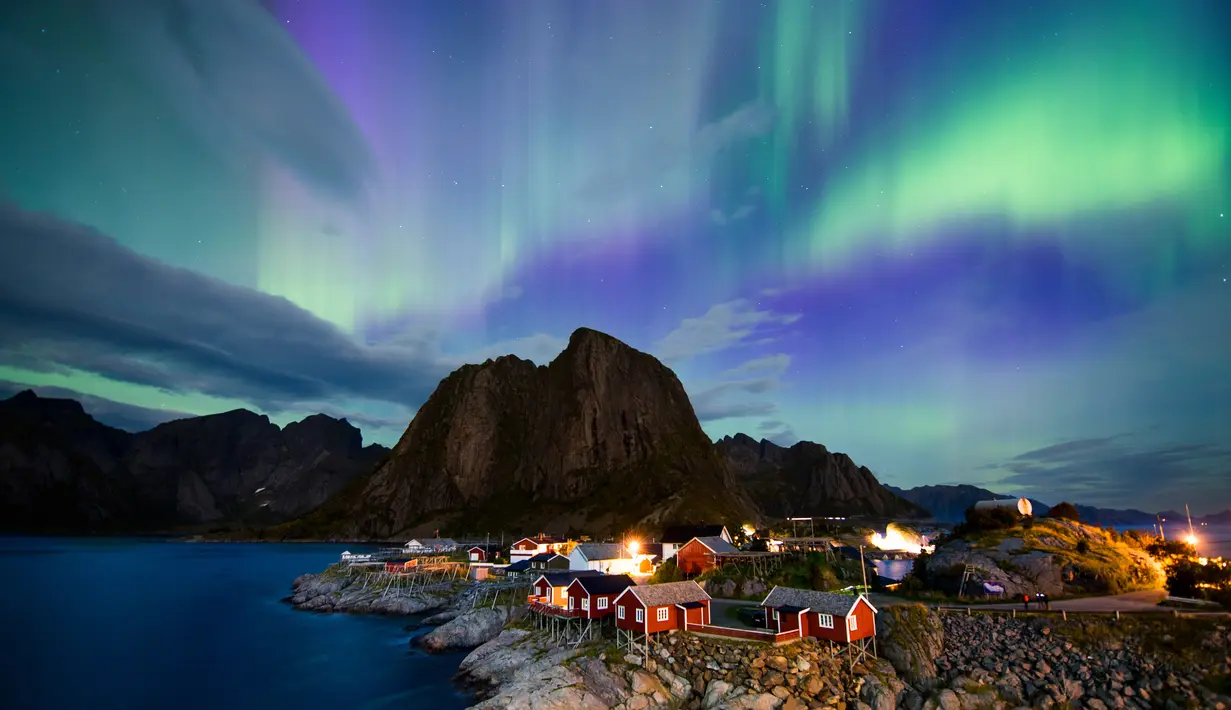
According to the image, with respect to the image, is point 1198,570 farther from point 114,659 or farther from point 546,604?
point 114,659

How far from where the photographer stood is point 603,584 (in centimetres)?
5281

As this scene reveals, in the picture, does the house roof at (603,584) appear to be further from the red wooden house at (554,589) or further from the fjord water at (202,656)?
the fjord water at (202,656)

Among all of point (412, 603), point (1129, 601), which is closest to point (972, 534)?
point (1129, 601)

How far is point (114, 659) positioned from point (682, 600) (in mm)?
62280

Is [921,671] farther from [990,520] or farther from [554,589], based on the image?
[990,520]

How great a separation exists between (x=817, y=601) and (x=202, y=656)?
65101 mm

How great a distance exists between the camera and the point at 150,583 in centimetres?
13312

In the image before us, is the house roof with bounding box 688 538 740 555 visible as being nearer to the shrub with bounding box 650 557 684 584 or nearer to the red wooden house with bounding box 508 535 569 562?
the shrub with bounding box 650 557 684 584

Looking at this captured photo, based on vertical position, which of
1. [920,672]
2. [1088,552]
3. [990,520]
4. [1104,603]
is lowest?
[920,672]

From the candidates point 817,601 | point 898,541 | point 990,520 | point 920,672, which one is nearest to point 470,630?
point 817,601

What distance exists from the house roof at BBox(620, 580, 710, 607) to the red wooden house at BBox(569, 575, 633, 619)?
3.21 m

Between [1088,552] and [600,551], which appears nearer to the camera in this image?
[1088,552]

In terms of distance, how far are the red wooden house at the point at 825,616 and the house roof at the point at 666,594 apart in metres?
6.04

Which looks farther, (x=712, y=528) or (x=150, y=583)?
(x=150, y=583)
